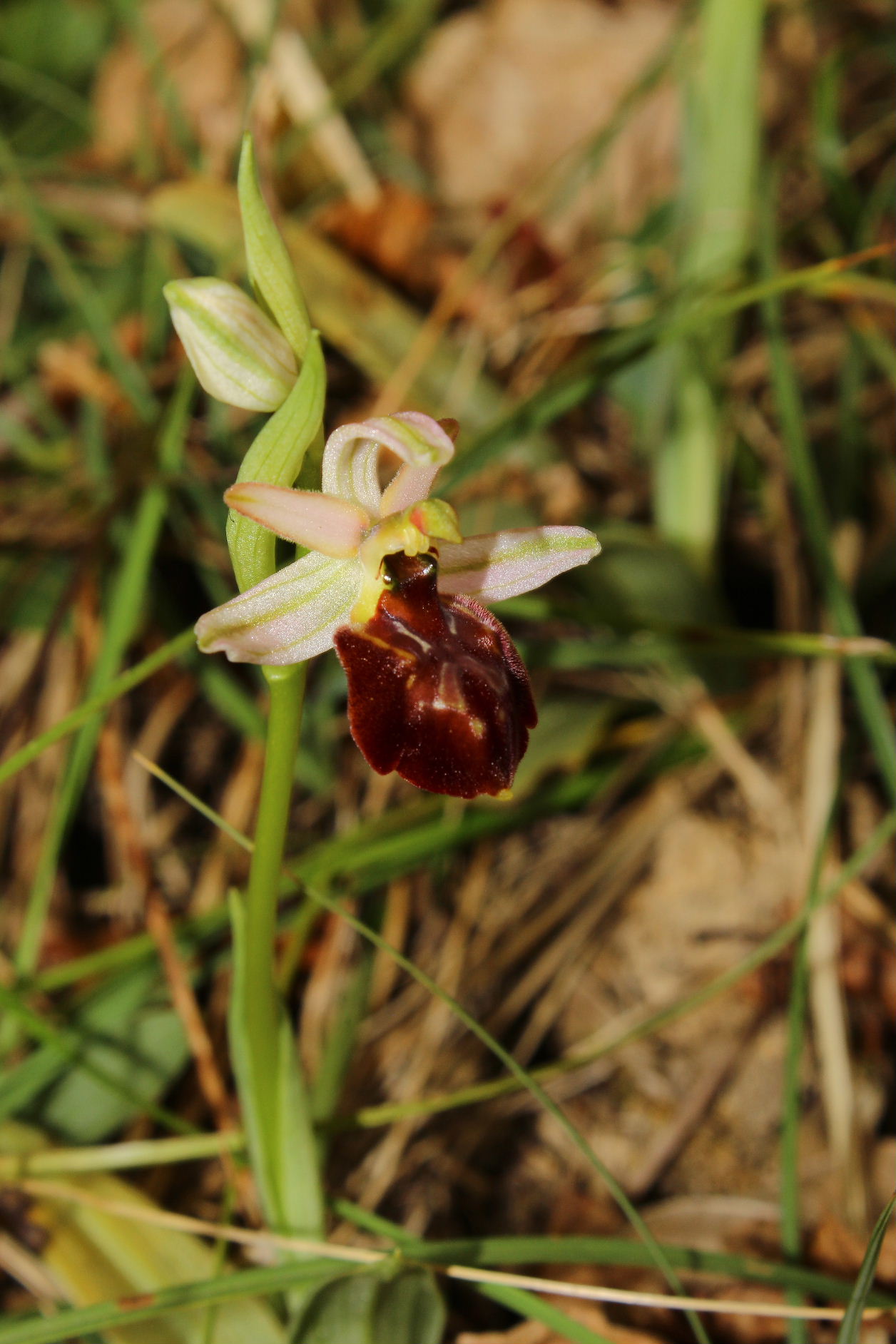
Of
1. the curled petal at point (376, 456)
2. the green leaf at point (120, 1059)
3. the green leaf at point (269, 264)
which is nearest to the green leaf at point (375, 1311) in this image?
the green leaf at point (120, 1059)

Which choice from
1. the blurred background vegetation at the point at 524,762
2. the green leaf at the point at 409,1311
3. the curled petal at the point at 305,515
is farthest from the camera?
the blurred background vegetation at the point at 524,762

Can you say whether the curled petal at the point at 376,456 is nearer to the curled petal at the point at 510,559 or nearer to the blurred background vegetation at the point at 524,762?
the curled petal at the point at 510,559

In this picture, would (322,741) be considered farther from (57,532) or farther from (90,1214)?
(90,1214)

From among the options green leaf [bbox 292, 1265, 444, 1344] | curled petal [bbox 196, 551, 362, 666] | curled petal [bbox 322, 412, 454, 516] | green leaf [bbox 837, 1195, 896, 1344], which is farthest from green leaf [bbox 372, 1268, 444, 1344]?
curled petal [bbox 322, 412, 454, 516]

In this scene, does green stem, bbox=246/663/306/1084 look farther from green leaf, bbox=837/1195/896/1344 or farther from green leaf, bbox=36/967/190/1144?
green leaf, bbox=837/1195/896/1344

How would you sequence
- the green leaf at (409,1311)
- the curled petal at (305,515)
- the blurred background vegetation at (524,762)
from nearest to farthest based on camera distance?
1. the curled petal at (305,515)
2. the green leaf at (409,1311)
3. the blurred background vegetation at (524,762)
